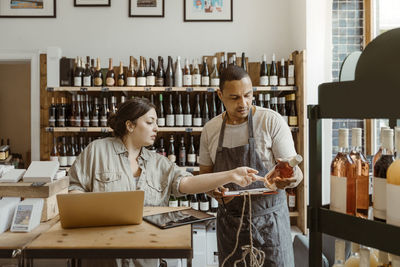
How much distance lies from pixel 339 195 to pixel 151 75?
3228 millimetres

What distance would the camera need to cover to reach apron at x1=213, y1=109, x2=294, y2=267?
1.91 meters

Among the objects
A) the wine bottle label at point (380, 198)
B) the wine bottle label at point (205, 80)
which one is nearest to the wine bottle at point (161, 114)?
the wine bottle label at point (205, 80)

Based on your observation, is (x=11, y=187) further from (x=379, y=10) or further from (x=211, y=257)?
(x=379, y=10)

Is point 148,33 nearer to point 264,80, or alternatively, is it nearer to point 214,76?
point 214,76

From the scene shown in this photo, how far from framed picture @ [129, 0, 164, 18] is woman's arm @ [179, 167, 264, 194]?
2.96 m

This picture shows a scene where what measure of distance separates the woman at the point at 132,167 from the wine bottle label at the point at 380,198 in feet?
3.43

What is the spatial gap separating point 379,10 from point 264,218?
3126 millimetres

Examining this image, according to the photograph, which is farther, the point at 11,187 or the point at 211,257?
the point at 211,257

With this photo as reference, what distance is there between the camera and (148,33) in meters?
4.34

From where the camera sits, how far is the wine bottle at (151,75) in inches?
148

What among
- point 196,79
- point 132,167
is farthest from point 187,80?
point 132,167

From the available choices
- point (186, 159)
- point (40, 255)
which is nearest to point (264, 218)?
point (40, 255)

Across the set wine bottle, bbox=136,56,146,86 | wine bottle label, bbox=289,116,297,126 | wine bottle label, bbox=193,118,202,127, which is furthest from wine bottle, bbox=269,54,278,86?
wine bottle, bbox=136,56,146,86

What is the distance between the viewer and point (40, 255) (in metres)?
1.34
